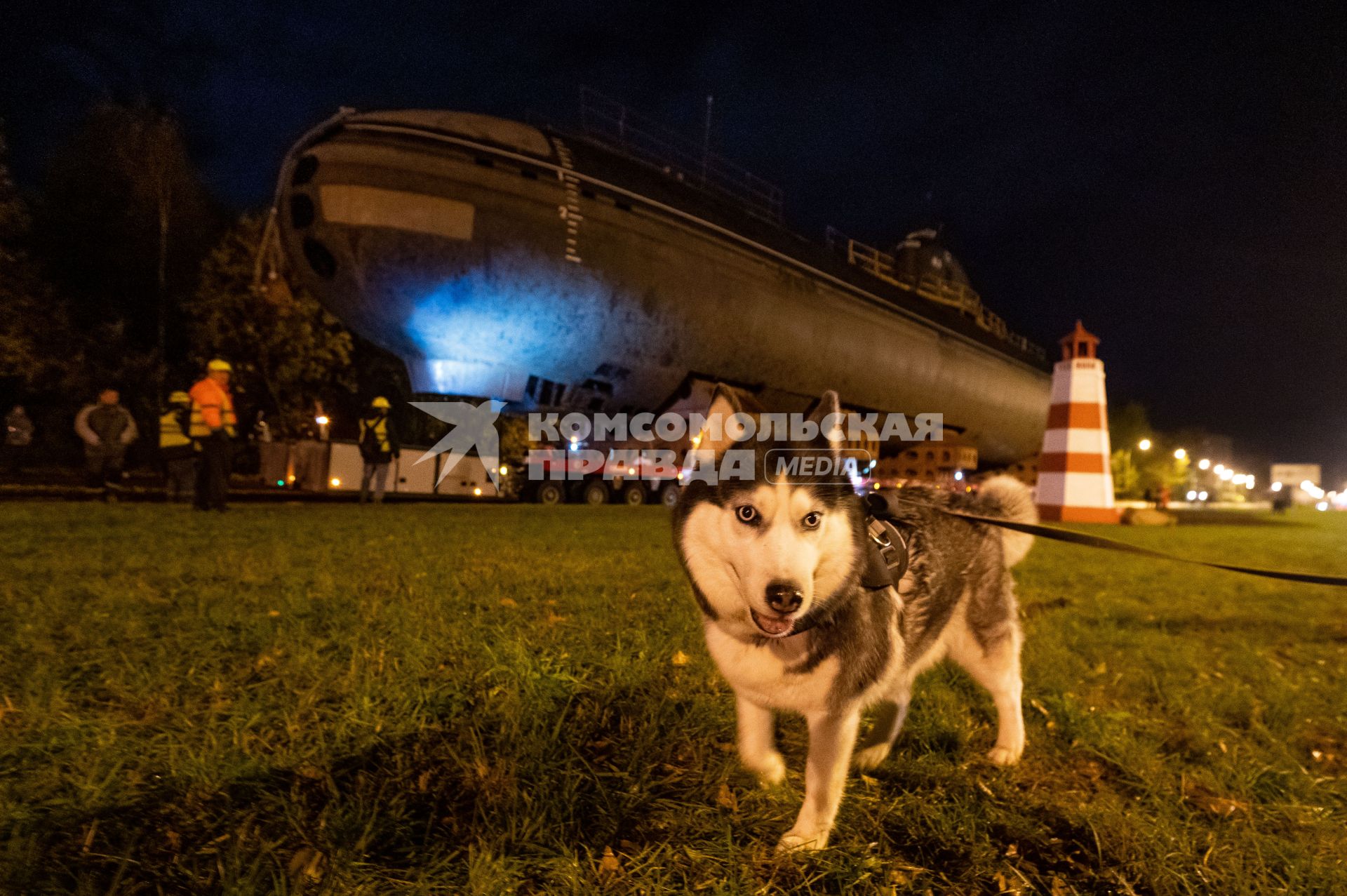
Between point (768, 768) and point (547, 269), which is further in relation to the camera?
point (547, 269)

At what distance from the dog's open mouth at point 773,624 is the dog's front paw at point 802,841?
2.01ft

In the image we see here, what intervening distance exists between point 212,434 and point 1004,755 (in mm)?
9555

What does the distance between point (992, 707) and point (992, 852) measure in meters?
1.38

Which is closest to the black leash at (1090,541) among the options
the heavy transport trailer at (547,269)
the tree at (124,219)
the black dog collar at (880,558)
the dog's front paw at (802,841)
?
the black dog collar at (880,558)

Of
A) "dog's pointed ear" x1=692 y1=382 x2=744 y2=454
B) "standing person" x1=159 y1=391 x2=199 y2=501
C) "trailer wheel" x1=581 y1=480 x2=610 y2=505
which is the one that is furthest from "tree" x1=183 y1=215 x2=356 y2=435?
"dog's pointed ear" x1=692 y1=382 x2=744 y2=454

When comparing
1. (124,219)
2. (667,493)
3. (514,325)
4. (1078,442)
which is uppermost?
(124,219)

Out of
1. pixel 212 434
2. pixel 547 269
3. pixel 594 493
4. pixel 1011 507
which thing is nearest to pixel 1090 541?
pixel 1011 507

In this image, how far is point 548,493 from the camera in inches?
582

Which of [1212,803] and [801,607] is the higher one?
[801,607]

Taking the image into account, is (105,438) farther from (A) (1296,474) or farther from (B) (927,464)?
(A) (1296,474)

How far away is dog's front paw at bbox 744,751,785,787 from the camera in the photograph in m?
2.21

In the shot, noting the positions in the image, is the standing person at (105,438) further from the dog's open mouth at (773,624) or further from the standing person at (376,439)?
the dog's open mouth at (773,624)

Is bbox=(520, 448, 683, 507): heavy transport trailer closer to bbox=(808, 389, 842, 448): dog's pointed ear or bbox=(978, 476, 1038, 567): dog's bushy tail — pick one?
bbox=(978, 476, 1038, 567): dog's bushy tail

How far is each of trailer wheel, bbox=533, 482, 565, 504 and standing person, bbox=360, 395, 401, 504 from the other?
354 centimetres
